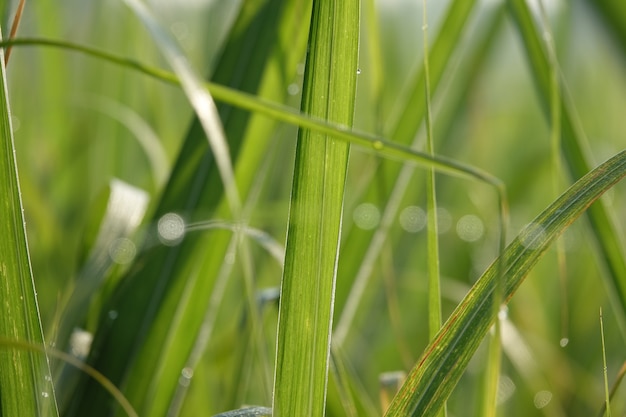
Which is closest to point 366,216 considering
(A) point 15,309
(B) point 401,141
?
(B) point 401,141

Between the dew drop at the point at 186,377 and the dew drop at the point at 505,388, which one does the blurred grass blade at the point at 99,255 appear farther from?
the dew drop at the point at 505,388

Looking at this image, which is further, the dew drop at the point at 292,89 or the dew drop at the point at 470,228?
the dew drop at the point at 470,228

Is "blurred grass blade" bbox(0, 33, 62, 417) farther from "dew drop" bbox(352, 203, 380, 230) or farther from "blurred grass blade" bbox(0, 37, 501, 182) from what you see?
"dew drop" bbox(352, 203, 380, 230)

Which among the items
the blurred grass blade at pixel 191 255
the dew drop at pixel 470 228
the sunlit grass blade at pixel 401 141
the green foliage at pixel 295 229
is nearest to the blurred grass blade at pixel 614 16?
the green foliage at pixel 295 229

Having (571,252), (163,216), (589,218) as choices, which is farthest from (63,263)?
(571,252)

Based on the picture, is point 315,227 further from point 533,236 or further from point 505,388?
point 505,388

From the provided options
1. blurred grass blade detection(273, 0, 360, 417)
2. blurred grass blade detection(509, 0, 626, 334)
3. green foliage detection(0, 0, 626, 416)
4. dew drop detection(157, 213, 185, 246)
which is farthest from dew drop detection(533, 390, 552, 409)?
blurred grass blade detection(273, 0, 360, 417)
